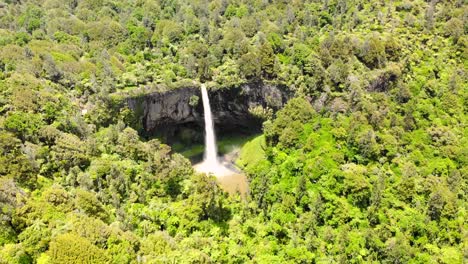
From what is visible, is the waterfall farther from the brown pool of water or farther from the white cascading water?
the brown pool of water

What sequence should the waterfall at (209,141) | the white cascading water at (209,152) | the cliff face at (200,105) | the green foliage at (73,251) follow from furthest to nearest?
the waterfall at (209,141) < the white cascading water at (209,152) < the cliff face at (200,105) < the green foliage at (73,251)

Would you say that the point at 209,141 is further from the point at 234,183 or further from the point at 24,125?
the point at 24,125

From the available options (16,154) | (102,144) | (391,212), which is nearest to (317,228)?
(391,212)

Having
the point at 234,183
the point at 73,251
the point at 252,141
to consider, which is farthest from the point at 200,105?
the point at 73,251

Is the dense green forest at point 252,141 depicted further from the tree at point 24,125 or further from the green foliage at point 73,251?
the tree at point 24,125

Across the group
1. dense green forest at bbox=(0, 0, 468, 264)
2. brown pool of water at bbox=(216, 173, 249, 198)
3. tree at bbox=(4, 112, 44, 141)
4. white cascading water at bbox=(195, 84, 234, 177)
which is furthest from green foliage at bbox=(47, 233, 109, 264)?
white cascading water at bbox=(195, 84, 234, 177)

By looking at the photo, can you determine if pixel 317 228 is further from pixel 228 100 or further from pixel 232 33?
pixel 232 33

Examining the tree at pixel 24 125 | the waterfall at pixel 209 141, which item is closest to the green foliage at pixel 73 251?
the tree at pixel 24 125
